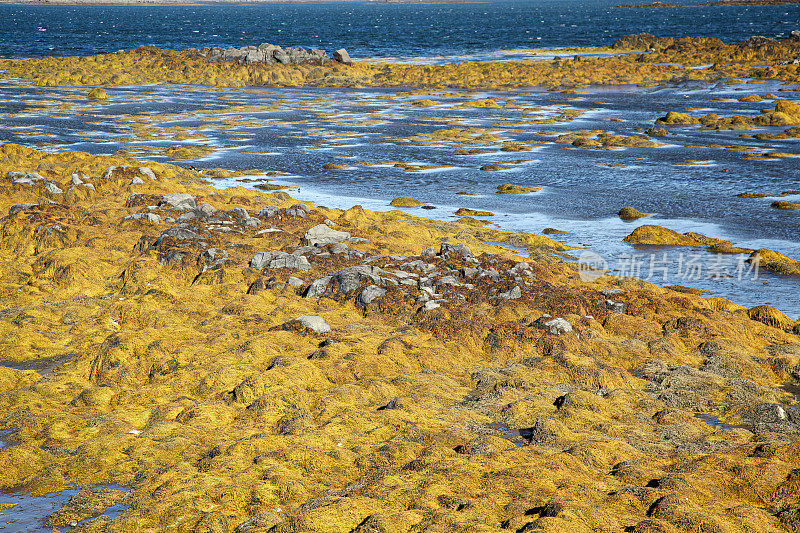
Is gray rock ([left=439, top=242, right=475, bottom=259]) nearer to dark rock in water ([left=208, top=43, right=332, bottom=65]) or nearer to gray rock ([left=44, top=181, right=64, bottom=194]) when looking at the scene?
gray rock ([left=44, top=181, right=64, bottom=194])

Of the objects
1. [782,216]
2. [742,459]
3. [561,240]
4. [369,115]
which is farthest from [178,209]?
[369,115]

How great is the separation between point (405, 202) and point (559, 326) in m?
10.9

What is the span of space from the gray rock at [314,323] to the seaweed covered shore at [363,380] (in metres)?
0.10

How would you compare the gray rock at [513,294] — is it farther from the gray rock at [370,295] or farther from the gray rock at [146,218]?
the gray rock at [146,218]

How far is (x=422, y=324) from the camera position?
1194cm

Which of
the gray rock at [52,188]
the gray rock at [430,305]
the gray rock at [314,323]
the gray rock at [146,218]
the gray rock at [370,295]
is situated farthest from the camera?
the gray rock at [52,188]

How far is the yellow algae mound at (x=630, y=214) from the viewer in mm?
20500

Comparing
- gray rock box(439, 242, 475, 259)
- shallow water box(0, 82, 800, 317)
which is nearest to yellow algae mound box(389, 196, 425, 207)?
shallow water box(0, 82, 800, 317)

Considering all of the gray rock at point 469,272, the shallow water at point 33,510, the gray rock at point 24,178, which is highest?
the gray rock at point 24,178

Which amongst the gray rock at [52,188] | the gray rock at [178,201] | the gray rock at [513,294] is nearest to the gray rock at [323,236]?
the gray rock at [178,201]

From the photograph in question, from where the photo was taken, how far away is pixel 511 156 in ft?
98.4

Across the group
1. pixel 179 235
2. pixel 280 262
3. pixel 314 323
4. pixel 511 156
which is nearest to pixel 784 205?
pixel 511 156

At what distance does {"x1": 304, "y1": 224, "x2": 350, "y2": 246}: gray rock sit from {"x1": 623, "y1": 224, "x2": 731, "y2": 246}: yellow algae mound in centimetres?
755

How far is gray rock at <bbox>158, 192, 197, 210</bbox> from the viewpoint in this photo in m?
17.6
